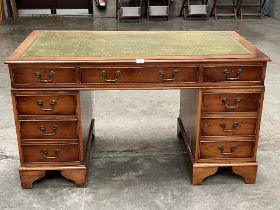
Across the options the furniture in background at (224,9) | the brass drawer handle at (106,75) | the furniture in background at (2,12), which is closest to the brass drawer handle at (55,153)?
the brass drawer handle at (106,75)

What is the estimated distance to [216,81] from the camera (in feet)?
8.36

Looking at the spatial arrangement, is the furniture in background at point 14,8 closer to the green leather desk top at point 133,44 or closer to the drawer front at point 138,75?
the green leather desk top at point 133,44

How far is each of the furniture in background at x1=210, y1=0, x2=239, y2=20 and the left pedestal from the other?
7.49 metres

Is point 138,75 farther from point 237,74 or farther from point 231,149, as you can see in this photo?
point 231,149

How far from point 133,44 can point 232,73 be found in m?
0.72

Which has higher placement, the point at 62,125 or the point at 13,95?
the point at 13,95

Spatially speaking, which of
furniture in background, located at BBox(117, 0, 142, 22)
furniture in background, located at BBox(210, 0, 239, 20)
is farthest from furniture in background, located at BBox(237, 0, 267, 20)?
furniture in background, located at BBox(117, 0, 142, 22)

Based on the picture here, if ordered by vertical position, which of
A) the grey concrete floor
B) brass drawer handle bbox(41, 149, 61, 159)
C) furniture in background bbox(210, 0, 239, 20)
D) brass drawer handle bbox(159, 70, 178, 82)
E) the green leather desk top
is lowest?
the grey concrete floor

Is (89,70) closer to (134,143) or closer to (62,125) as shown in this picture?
(62,125)

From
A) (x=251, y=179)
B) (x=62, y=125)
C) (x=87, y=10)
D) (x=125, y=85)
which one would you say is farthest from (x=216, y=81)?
(x=87, y=10)

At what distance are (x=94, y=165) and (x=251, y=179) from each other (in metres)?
1.19

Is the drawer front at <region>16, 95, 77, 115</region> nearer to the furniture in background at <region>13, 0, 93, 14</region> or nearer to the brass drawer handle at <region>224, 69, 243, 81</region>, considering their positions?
the brass drawer handle at <region>224, 69, 243, 81</region>

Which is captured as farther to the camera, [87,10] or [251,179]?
[87,10]

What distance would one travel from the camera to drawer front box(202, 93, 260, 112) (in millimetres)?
2590
